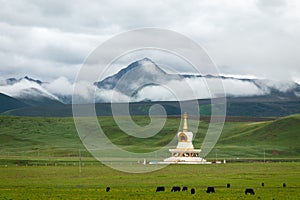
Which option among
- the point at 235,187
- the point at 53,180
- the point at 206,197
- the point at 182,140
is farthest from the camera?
the point at 182,140

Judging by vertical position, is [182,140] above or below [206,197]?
above

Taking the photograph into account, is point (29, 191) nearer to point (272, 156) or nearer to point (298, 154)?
point (272, 156)

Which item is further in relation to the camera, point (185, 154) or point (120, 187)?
point (185, 154)

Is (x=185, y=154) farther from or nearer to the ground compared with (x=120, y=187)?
farther from the ground

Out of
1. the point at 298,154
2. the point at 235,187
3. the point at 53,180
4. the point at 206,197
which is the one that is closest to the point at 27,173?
the point at 53,180

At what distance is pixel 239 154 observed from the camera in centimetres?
17738

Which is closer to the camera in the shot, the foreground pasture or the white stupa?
the foreground pasture

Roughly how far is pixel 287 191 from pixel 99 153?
127 meters

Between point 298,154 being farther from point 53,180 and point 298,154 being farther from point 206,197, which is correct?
point 206,197

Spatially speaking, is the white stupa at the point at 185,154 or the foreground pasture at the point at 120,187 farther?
the white stupa at the point at 185,154

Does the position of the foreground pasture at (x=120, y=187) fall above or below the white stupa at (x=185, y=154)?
below

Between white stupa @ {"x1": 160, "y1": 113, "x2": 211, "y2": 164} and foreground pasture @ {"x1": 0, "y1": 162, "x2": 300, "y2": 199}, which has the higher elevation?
white stupa @ {"x1": 160, "y1": 113, "x2": 211, "y2": 164}

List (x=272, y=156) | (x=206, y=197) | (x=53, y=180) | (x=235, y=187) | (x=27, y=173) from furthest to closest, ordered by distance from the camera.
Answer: (x=272, y=156) → (x=27, y=173) → (x=53, y=180) → (x=235, y=187) → (x=206, y=197)

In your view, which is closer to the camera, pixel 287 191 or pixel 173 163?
pixel 287 191
